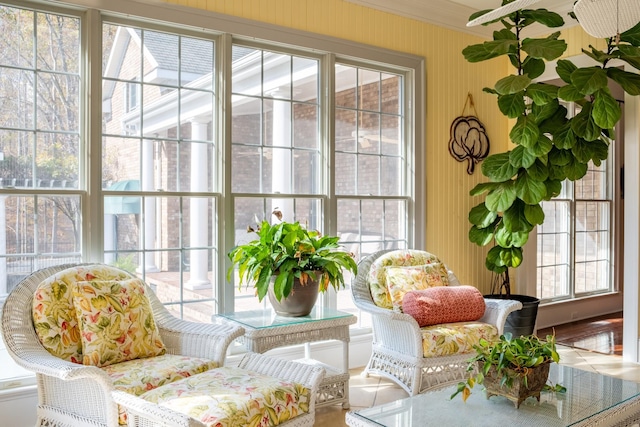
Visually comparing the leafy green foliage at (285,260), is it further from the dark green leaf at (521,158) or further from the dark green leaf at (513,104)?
the dark green leaf at (513,104)

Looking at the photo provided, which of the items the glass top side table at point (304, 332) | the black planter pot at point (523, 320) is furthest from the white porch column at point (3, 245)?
the black planter pot at point (523, 320)

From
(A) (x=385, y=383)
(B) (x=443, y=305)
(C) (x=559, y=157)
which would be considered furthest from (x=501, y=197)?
(A) (x=385, y=383)

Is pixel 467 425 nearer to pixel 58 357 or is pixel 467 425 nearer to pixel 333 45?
pixel 58 357

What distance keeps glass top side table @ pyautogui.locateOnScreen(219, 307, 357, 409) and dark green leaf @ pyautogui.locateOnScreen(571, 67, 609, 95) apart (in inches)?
90.7

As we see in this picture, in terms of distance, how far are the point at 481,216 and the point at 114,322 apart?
3243 mm

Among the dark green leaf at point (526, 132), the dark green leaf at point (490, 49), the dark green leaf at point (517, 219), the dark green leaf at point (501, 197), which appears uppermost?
the dark green leaf at point (490, 49)

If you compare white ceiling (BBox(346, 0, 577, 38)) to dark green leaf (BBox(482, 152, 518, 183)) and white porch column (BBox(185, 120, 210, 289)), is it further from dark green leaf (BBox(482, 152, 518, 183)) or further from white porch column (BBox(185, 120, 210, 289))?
white porch column (BBox(185, 120, 210, 289))

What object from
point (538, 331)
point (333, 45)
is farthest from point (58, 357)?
point (538, 331)

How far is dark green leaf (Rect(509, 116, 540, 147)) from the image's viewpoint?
14.4ft

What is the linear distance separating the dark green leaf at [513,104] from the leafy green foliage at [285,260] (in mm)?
1850

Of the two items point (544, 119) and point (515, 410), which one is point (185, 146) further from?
point (544, 119)

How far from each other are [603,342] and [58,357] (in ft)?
15.9

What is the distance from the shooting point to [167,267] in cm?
384

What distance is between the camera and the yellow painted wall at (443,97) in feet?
15.3
